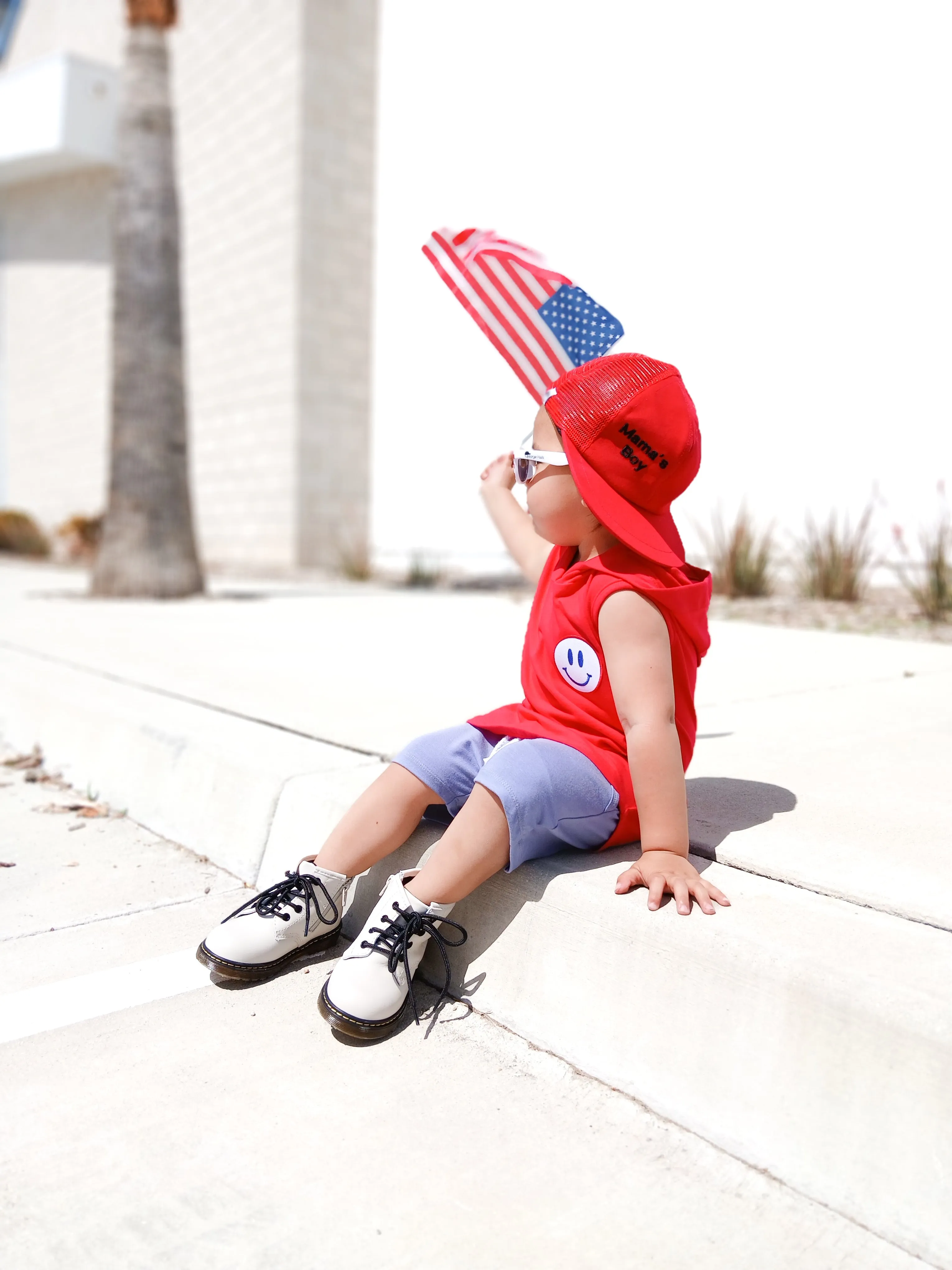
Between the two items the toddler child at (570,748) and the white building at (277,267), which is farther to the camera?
the white building at (277,267)

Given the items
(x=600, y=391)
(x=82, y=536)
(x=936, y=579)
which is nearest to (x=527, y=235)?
(x=936, y=579)

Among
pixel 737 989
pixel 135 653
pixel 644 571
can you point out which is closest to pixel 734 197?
pixel 135 653

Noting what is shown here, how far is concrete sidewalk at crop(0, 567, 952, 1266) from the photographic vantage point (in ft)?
5.23

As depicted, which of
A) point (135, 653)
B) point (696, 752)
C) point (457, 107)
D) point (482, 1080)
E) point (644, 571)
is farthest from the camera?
point (457, 107)

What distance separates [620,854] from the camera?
229 centimetres

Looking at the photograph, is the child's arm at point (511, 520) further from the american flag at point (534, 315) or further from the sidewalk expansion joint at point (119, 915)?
the sidewalk expansion joint at point (119, 915)

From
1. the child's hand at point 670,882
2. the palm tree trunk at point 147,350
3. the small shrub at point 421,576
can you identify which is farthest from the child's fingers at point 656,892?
the small shrub at point 421,576

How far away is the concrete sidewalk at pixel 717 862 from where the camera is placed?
1595 mm

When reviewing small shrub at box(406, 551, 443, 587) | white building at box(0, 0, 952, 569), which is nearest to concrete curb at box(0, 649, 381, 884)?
white building at box(0, 0, 952, 569)

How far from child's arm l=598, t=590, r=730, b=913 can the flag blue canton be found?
2.98 ft

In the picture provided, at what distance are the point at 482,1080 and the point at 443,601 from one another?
7.05 meters

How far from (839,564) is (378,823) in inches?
253

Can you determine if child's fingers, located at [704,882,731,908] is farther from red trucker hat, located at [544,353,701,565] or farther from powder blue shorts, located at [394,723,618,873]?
red trucker hat, located at [544,353,701,565]

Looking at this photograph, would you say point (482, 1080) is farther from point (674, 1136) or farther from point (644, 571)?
point (644, 571)
